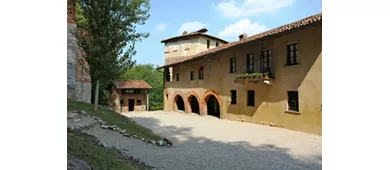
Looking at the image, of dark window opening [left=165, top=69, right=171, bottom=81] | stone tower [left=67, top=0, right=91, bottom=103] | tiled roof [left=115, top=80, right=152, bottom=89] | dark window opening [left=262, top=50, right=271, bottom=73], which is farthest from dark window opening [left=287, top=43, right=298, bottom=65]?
tiled roof [left=115, top=80, right=152, bottom=89]

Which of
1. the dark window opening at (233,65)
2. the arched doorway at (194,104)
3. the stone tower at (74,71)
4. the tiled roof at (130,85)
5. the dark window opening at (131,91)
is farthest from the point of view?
the dark window opening at (131,91)

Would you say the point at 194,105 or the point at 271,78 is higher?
the point at 271,78

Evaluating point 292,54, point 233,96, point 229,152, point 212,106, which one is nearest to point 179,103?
point 212,106

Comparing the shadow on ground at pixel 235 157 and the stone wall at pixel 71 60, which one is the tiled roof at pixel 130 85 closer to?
the stone wall at pixel 71 60

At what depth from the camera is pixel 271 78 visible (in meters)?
7.06

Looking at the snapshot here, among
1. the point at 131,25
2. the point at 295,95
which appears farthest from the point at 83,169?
the point at 295,95

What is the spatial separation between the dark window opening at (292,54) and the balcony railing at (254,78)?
71 cm

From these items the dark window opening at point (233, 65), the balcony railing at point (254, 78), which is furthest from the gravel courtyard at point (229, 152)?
the dark window opening at point (233, 65)

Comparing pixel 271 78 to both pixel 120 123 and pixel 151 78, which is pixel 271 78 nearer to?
pixel 120 123

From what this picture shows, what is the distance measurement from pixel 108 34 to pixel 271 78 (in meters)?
4.69

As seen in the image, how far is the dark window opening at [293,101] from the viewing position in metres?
6.48
